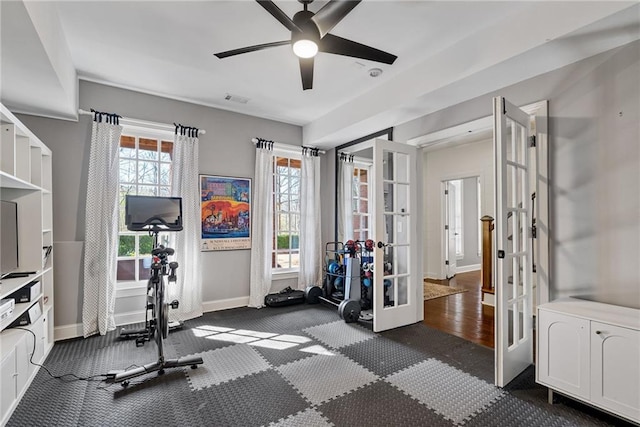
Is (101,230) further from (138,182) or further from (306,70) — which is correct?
(306,70)

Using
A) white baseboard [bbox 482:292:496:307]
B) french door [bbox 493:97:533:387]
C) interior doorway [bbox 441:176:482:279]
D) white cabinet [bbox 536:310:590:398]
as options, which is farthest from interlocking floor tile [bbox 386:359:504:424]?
interior doorway [bbox 441:176:482:279]

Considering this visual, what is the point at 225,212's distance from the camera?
4098 millimetres

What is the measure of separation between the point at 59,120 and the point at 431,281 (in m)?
6.21

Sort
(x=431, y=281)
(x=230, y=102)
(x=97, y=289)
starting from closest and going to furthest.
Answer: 1. (x=97, y=289)
2. (x=230, y=102)
3. (x=431, y=281)

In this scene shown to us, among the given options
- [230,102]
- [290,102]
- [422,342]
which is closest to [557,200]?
[422,342]

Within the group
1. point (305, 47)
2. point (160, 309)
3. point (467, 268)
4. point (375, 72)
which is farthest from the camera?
point (467, 268)

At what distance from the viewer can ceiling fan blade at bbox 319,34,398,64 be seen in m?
1.99

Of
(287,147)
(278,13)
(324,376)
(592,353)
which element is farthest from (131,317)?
(592,353)

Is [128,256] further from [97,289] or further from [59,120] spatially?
[59,120]

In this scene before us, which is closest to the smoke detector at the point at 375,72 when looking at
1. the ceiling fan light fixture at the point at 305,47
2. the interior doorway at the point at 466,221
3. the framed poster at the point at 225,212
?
the ceiling fan light fixture at the point at 305,47

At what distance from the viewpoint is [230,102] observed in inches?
154

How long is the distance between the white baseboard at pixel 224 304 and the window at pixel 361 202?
2093mm

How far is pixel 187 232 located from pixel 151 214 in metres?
1.10

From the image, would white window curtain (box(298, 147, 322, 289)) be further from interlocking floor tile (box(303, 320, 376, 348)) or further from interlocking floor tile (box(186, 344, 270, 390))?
interlocking floor tile (box(186, 344, 270, 390))
